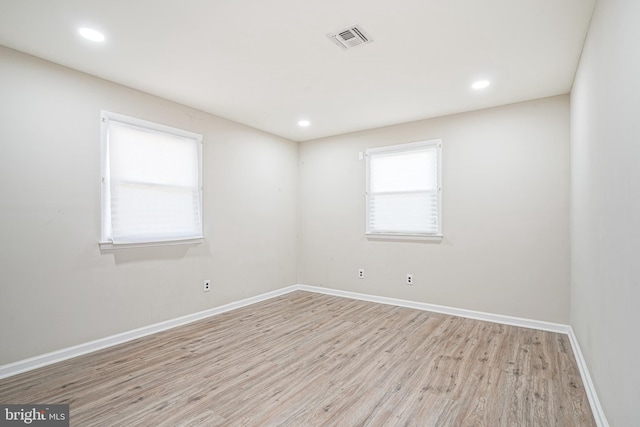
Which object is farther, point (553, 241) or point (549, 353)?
point (553, 241)

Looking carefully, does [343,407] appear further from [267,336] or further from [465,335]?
[465,335]

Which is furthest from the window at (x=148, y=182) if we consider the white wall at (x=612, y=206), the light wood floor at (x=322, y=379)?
the white wall at (x=612, y=206)

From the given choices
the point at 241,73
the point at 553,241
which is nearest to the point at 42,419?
the point at 241,73

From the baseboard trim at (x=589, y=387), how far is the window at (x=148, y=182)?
154 inches

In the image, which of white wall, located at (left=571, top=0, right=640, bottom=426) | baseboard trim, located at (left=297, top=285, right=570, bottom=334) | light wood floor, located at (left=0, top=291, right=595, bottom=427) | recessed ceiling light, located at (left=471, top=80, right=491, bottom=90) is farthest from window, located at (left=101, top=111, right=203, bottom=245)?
white wall, located at (left=571, top=0, right=640, bottom=426)

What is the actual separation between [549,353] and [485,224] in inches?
60.8

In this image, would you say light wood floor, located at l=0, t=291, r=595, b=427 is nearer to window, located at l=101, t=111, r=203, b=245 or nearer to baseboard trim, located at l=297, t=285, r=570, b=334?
baseboard trim, located at l=297, t=285, r=570, b=334

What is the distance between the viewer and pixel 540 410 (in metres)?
2.08

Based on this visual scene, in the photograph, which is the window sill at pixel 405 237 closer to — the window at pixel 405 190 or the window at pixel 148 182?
the window at pixel 405 190

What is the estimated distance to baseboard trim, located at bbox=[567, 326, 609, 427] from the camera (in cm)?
190

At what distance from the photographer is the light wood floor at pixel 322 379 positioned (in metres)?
2.02

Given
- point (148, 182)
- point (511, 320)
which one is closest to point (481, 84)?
point (511, 320)

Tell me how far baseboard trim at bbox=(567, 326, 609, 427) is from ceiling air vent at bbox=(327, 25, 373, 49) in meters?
2.90

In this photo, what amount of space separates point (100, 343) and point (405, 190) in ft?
13.1
